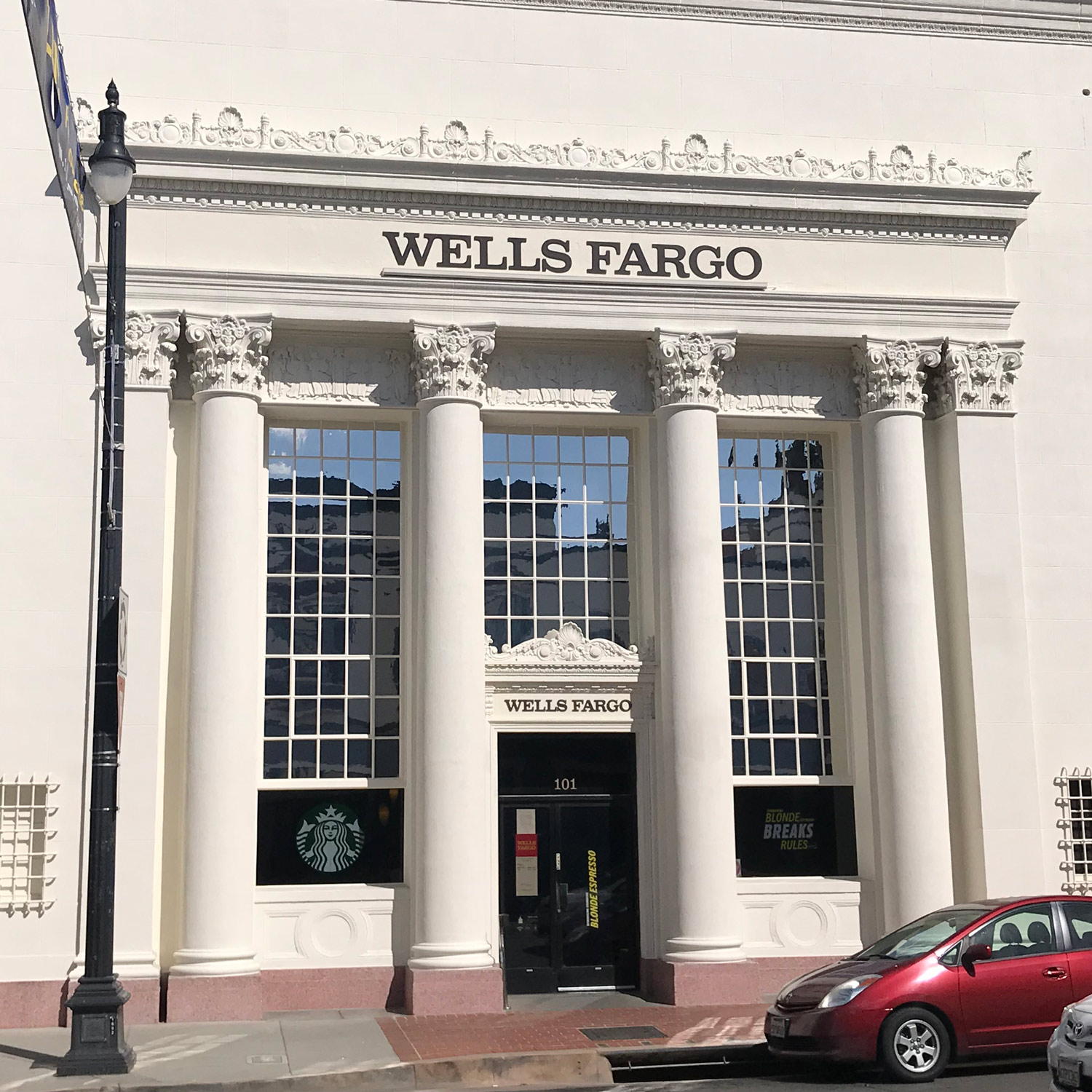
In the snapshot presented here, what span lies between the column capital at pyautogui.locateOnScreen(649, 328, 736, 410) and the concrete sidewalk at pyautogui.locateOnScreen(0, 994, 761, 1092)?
7.93 m

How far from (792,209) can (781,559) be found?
491 cm

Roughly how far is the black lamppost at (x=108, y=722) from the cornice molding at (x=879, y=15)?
7.96 metres

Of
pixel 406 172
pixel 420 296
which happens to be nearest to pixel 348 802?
pixel 420 296

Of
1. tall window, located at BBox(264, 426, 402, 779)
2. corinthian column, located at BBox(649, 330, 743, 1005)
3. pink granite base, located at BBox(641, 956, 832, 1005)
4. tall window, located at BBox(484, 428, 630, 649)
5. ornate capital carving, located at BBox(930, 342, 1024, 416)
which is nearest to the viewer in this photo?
pink granite base, located at BBox(641, 956, 832, 1005)

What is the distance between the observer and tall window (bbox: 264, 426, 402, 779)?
18.2 m

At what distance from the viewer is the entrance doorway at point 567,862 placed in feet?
59.4

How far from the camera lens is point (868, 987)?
496 inches

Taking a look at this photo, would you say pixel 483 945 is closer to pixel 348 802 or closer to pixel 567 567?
pixel 348 802

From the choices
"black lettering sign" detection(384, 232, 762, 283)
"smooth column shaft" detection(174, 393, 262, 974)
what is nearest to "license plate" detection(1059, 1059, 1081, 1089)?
"smooth column shaft" detection(174, 393, 262, 974)

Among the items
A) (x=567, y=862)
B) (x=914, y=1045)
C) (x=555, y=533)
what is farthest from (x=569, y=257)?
(x=914, y=1045)

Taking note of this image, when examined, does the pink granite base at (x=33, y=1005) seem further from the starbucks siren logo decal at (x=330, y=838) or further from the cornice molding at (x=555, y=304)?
the cornice molding at (x=555, y=304)

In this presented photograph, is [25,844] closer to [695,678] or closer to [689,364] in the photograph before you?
[695,678]

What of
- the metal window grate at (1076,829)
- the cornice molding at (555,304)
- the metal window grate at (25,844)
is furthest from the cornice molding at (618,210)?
the metal window grate at (1076,829)

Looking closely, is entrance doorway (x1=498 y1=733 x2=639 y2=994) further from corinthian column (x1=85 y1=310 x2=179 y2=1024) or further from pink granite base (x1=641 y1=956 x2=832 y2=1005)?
corinthian column (x1=85 y1=310 x2=179 y2=1024)
